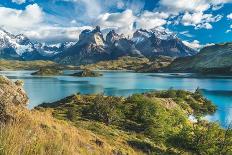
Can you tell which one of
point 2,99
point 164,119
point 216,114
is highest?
point 2,99

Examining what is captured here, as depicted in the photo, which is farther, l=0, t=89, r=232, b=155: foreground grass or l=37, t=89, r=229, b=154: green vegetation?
l=37, t=89, r=229, b=154: green vegetation

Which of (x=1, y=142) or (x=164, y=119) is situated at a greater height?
(x=1, y=142)

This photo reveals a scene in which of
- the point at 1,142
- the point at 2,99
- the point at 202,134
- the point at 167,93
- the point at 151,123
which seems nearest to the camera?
the point at 1,142

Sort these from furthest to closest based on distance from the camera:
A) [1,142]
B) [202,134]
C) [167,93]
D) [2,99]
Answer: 1. [167,93]
2. [202,134]
3. [2,99]
4. [1,142]

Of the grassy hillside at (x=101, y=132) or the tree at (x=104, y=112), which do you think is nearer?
the grassy hillside at (x=101, y=132)

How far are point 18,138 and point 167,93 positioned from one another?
105164mm

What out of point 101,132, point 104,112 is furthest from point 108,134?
point 104,112

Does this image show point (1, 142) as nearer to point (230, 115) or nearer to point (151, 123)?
point (151, 123)

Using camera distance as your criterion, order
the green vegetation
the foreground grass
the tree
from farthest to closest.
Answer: the tree, the green vegetation, the foreground grass

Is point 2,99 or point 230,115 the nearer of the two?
point 2,99

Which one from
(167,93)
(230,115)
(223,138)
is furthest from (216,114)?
(223,138)

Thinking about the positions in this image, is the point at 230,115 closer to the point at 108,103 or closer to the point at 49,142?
the point at 108,103

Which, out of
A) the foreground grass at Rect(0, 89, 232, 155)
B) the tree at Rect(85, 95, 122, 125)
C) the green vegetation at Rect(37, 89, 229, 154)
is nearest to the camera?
the foreground grass at Rect(0, 89, 232, 155)

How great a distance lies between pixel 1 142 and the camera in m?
7.77
